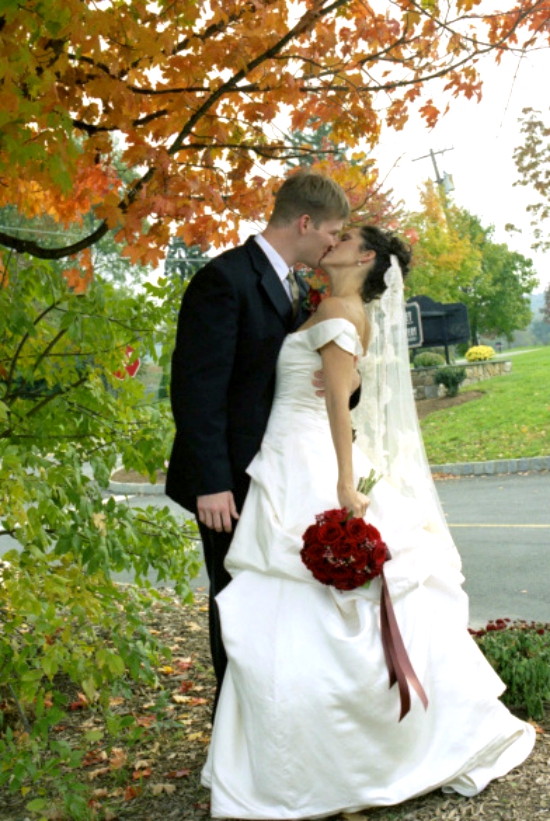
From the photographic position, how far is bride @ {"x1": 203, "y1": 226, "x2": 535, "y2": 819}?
3266 millimetres

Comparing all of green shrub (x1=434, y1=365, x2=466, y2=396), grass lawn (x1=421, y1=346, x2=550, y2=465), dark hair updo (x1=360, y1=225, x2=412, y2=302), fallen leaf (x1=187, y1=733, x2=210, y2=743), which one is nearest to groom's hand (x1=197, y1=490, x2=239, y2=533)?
dark hair updo (x1=360, y1=225, x2=412, y2=302)

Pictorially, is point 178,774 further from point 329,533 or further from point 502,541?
point 502,541

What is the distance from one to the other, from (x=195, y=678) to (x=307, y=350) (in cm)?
249

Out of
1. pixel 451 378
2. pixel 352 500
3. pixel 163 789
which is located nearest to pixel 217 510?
pixel 352 500

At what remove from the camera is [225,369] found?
3480 millimetres

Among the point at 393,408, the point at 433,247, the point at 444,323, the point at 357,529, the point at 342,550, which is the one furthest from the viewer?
the point at 433,247

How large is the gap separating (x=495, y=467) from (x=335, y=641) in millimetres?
13230

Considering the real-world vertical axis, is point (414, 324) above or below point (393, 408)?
above

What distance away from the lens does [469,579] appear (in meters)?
7.93

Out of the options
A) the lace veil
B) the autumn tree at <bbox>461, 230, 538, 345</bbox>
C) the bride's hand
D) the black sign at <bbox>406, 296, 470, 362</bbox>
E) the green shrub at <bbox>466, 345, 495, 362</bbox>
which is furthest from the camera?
the autumn tree at <bbox>461, 230, 538, 345</bbox>

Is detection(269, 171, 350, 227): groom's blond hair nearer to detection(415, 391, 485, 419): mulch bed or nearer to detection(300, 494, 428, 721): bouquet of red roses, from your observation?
detection(300, 494, 428, 721): bouquet of red roses

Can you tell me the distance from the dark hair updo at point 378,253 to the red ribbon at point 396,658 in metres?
1.24

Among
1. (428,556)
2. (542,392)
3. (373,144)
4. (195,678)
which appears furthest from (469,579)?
(542,392)

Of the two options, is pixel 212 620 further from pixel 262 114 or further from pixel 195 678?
pixel 262 114
